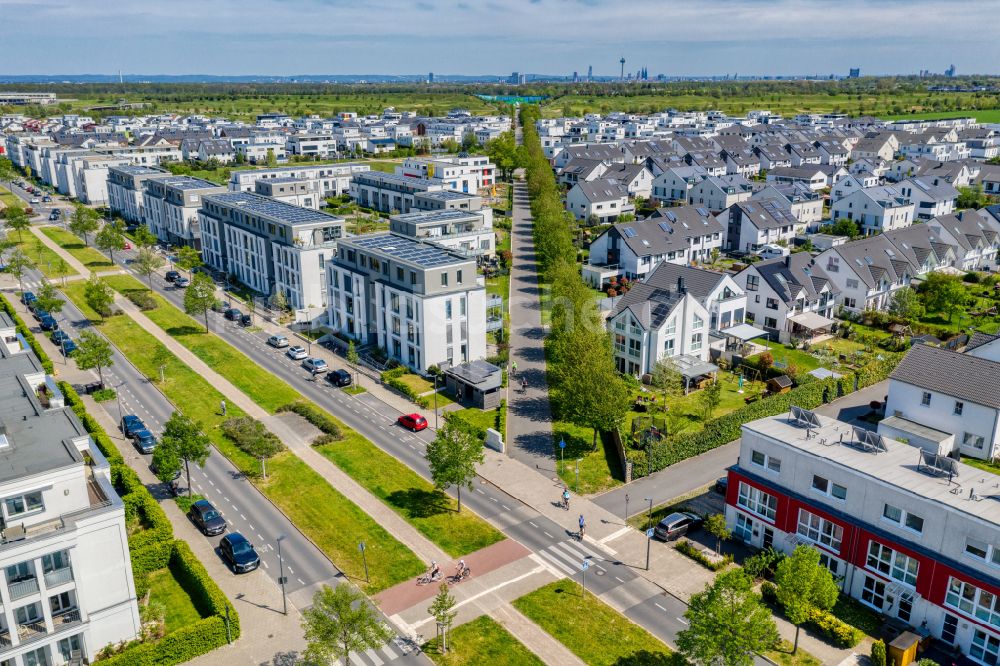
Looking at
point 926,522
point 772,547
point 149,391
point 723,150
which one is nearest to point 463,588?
point 772,547

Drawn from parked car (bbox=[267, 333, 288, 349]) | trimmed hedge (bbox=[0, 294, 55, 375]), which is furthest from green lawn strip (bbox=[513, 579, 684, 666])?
trimmed hedge (bbox=[0, 294, 55, 375])

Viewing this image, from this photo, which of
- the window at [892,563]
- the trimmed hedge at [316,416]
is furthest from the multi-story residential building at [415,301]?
the window at [892,563]

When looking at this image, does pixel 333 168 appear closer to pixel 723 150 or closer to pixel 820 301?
pixel 723 150

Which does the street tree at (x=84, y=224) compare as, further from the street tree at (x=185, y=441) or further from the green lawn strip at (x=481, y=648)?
the green lawn strip at (x=481, y=648)

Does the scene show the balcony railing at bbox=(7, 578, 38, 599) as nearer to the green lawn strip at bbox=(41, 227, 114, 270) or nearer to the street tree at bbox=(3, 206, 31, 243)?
the green lawn strip at bbox=(41, 227, 114, 270)

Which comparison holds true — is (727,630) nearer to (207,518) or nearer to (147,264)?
(207,518)

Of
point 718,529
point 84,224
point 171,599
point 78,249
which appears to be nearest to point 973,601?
point 718,529
